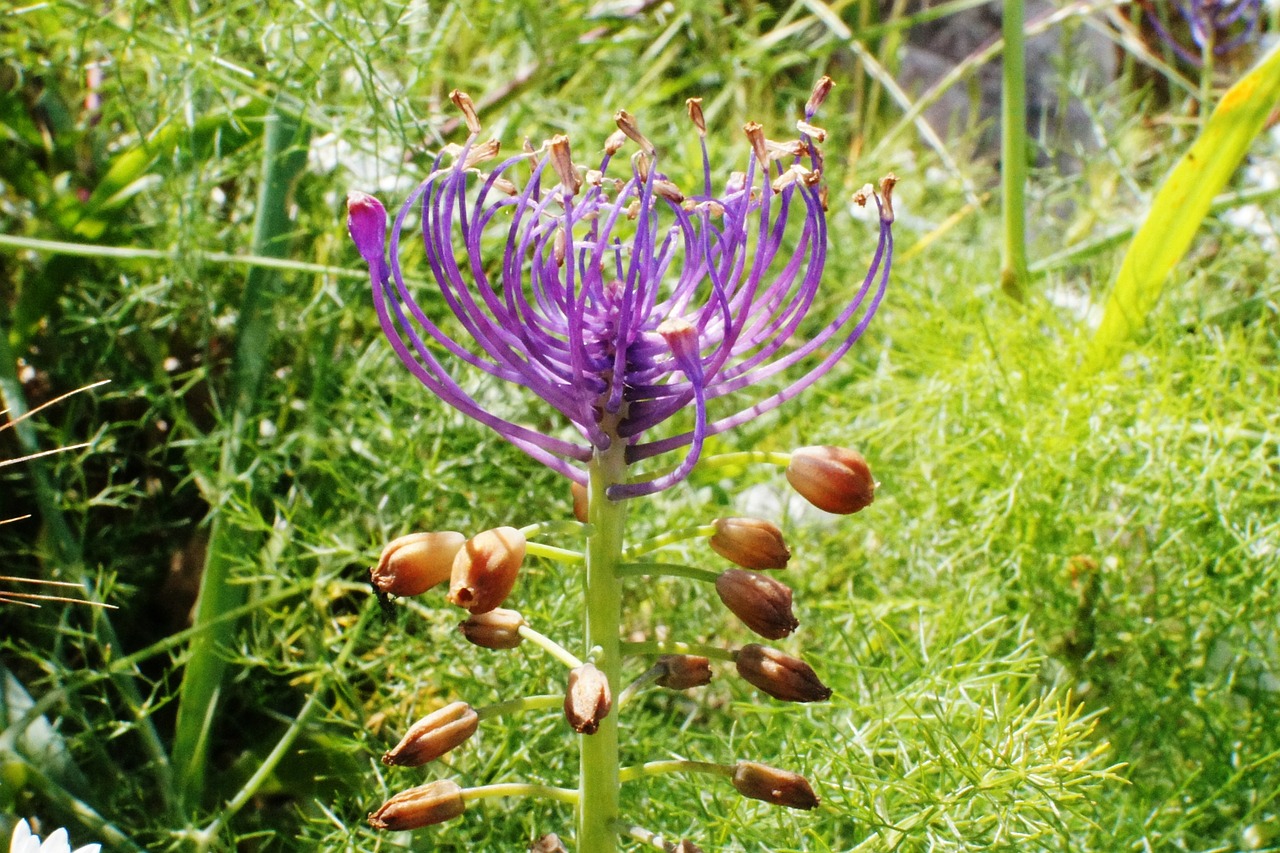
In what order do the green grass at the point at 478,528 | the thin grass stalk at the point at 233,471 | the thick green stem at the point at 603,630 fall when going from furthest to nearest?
1. the thin grass stalk at the point at 233,471
2. the green grass at the point at 478,528
3. the thick green stem at the point at 603,630

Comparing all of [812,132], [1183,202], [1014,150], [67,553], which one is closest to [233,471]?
[67,553]

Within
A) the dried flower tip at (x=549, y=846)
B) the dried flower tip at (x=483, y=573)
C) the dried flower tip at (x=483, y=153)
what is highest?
the dried flower tip at (x=483, y=153)

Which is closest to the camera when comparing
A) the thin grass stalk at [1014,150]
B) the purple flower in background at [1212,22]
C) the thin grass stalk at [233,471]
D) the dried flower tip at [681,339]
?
the dried flower tip at [681,339]

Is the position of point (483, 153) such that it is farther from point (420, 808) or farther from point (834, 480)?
point (420, 808)

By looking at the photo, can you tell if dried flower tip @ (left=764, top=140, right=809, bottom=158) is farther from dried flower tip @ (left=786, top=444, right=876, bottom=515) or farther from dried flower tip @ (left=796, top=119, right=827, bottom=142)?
dried flower tip @ (left=786, top=444, right=876, bottom=515)

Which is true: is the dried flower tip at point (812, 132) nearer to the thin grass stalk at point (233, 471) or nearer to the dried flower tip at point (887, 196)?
the dried flower tip at point (887, 196)

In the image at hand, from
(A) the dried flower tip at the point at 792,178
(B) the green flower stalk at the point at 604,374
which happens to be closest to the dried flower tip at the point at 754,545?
(B) the green flower stalk at the point at 604,374
